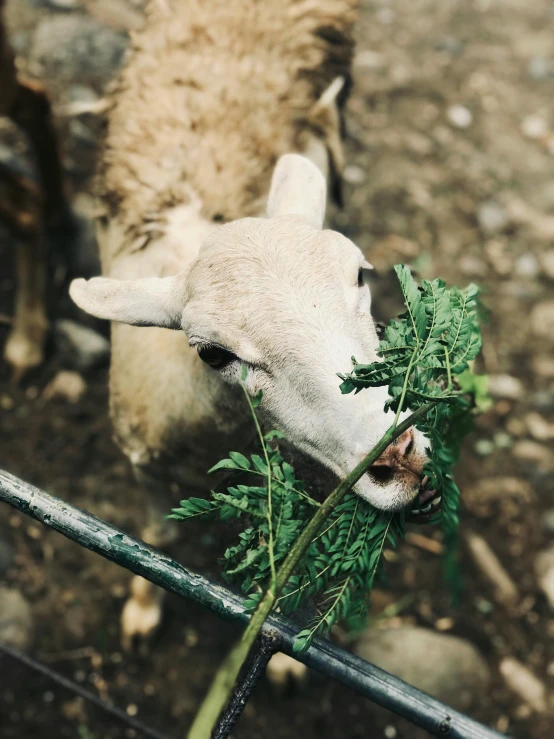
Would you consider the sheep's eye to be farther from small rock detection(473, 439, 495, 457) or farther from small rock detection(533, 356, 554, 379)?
small rock detection(533, 356, 554, 379)

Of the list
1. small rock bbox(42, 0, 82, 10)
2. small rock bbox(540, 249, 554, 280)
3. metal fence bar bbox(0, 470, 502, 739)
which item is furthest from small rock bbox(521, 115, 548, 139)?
metal fence bar bbox(0, 470, 502, 739)

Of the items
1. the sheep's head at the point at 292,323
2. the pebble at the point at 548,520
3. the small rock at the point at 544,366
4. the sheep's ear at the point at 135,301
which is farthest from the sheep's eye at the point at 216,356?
the small rock at the point at 544,366

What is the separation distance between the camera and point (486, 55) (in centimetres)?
590

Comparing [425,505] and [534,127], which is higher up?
[425,505]

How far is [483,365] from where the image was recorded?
3.70m

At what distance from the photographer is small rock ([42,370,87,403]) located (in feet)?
13.1

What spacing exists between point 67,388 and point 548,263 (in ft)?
10.8

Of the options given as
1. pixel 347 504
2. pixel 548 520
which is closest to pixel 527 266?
pixel 548 520

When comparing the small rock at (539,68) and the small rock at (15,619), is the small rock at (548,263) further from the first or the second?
the small rock at (15,619)

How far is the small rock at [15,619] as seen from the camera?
10.8 feet

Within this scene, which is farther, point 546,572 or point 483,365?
point 546,572

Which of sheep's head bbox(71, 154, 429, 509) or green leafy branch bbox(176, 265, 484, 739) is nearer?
green leafy branch bbox(176, 265, 484, 739)

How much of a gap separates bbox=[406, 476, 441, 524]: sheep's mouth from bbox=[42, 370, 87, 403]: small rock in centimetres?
270

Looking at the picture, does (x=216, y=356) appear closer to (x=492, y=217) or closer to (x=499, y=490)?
(x=499, y=490)
